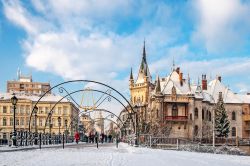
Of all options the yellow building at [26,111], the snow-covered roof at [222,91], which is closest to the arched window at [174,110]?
the snow-covered roof at [222,91]

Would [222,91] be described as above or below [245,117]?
above

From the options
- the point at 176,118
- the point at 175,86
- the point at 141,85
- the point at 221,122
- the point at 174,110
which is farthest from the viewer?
the point at 141,85

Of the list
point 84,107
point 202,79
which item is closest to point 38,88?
point 202,79

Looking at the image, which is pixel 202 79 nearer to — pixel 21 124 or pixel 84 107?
pixel 21 124

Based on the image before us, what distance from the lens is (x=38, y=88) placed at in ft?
539

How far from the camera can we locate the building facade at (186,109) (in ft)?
271

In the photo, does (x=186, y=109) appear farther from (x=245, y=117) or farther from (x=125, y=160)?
(x=125, y=160)

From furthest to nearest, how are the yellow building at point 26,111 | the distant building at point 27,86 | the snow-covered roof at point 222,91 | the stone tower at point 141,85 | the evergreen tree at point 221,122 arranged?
the distant building at point 27,86, the yellow building at point 26,111, the stone tower at point 141,85, the snow-covered roof at point 222,91, the evergreen tree at point 221,122

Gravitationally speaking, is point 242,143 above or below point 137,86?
below

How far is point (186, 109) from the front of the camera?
3337 inches

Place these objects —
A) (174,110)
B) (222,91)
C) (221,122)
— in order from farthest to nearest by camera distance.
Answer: (222,91), (174,110), (221,122)

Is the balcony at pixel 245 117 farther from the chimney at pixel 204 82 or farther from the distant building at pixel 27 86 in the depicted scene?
the distant building at pixel 27 86

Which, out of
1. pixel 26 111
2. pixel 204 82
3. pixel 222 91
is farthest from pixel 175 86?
pixel 26 111

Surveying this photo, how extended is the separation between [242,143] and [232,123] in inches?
722
